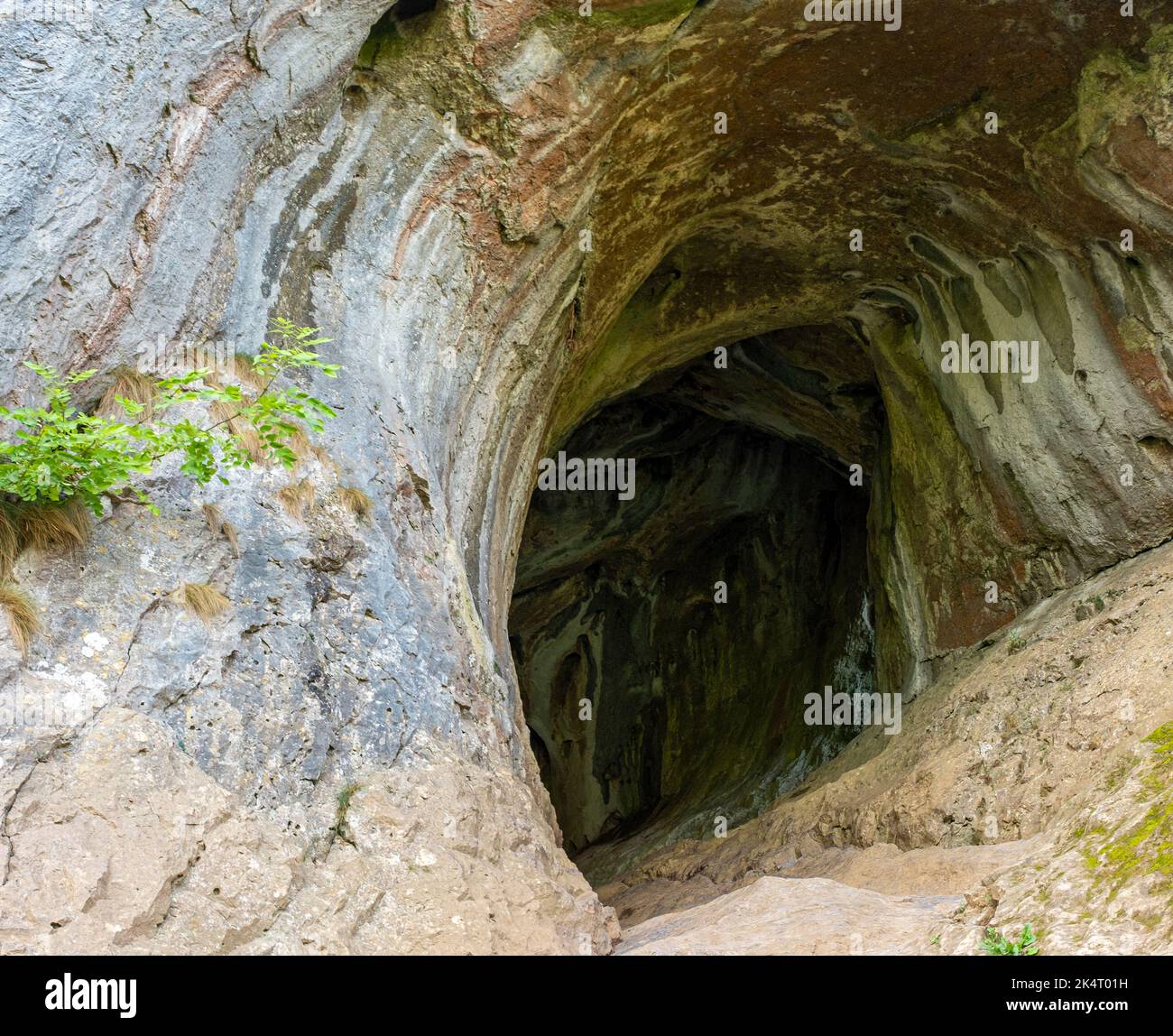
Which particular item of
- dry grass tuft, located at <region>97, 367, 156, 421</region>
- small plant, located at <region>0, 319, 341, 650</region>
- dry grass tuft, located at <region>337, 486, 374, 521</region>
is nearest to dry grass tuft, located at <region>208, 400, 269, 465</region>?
small plant, located at <region>0, 319, 341, 650</region>

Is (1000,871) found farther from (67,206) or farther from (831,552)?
(831,552)

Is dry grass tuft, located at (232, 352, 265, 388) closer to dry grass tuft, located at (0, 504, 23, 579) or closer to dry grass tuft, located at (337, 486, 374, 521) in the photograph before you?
dry grass tuft, located at (337, 486, 374, 521)

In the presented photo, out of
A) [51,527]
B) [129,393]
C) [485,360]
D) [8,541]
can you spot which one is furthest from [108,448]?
[485,360]

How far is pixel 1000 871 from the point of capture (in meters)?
4.32

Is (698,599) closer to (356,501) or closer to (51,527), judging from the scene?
(356,501)

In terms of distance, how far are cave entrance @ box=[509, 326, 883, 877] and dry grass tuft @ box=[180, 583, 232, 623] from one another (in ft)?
21.6

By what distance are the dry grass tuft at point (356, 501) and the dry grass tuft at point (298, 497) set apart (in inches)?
5.1

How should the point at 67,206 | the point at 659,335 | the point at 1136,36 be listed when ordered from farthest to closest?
the point at 659,335 < the point at 1136,36 < the point at 67,206

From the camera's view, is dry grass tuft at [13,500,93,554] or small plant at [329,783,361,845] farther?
dry grass tuft at [13,500,93,554]

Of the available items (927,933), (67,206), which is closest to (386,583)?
(67,206)

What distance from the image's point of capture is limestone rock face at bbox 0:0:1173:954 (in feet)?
13.1

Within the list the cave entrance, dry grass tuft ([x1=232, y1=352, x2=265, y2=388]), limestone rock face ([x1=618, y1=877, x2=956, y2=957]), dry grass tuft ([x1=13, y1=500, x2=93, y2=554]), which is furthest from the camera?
the cave entrance

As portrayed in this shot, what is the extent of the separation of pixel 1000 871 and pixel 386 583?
256 centimetres

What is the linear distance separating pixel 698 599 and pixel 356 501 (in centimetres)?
901
